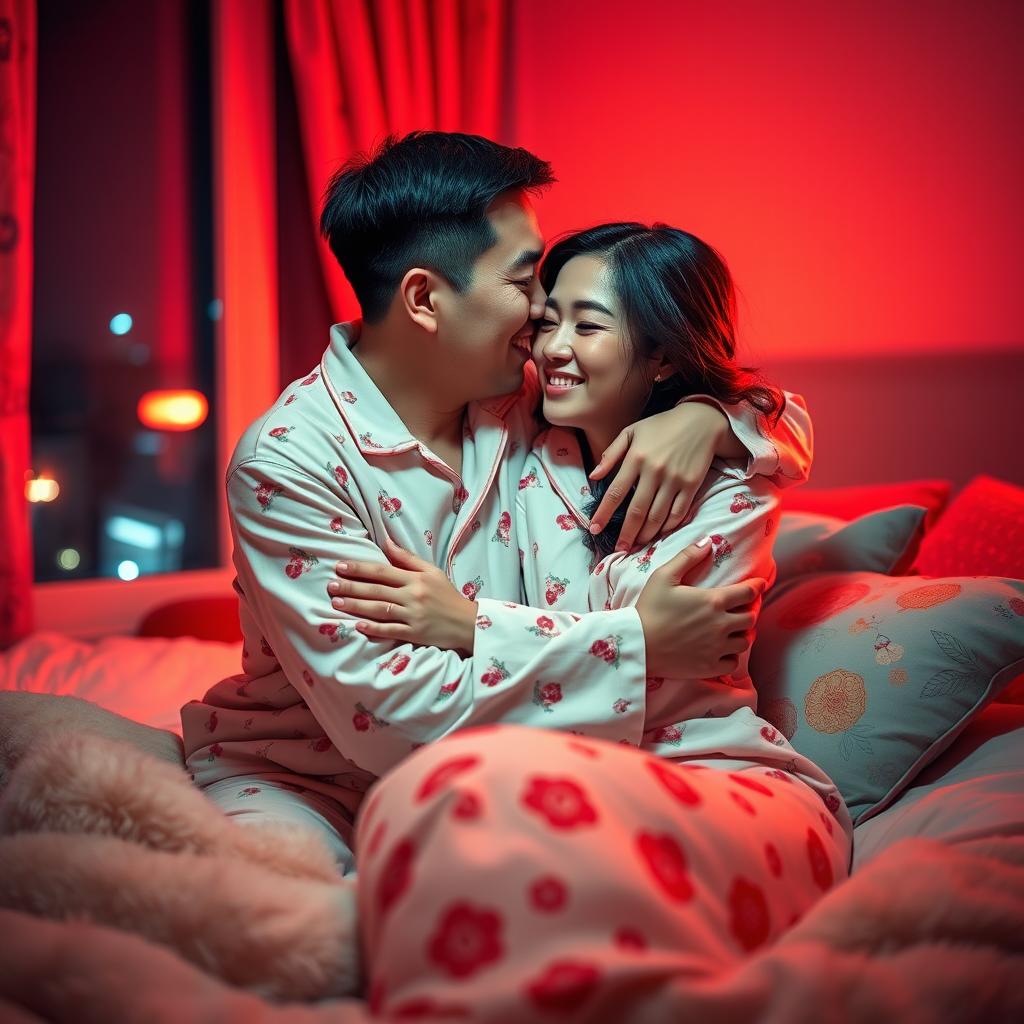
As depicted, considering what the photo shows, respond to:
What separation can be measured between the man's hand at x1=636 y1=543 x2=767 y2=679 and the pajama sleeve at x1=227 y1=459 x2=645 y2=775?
0.02m

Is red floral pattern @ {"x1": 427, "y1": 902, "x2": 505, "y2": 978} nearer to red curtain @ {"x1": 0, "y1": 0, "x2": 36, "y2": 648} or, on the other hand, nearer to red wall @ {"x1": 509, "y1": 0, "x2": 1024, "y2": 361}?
red curtain @ {"x1": 0, "y1": 0, "x2": 36, "y2": 648}

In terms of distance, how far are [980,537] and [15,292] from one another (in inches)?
80.3

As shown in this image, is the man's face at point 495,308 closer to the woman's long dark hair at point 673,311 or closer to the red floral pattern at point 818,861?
the woman's long dark hair at point 673,311

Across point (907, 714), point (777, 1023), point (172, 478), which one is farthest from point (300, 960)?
point (172, 478)

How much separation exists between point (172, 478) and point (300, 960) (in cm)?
228

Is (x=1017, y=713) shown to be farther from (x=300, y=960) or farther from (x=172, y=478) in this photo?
(x=172, y=478)

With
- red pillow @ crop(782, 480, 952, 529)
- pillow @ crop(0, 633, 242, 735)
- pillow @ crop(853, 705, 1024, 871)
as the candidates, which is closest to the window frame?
pillow @ crop(0, 633, 242, 735)

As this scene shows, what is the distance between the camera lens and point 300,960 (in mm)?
887

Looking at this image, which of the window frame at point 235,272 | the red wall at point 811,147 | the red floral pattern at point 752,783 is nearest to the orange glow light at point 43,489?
the window frame at point 235,272

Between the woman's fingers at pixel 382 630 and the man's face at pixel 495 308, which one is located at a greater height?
the man's face at pixel 495 308

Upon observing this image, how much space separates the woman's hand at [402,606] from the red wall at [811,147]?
1.80 m

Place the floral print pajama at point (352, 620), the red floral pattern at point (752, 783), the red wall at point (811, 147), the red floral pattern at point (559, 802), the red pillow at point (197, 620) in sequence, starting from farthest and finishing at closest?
the red wall at point (811, 147)
the red pillow at point (197, 620)
the floral print pajama at point (352, 620)
the red floral pattern at point (752, 783)
the red floral pattern at point (559, 802)

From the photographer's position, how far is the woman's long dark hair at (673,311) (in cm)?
142

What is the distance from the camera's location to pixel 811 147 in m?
2.77
